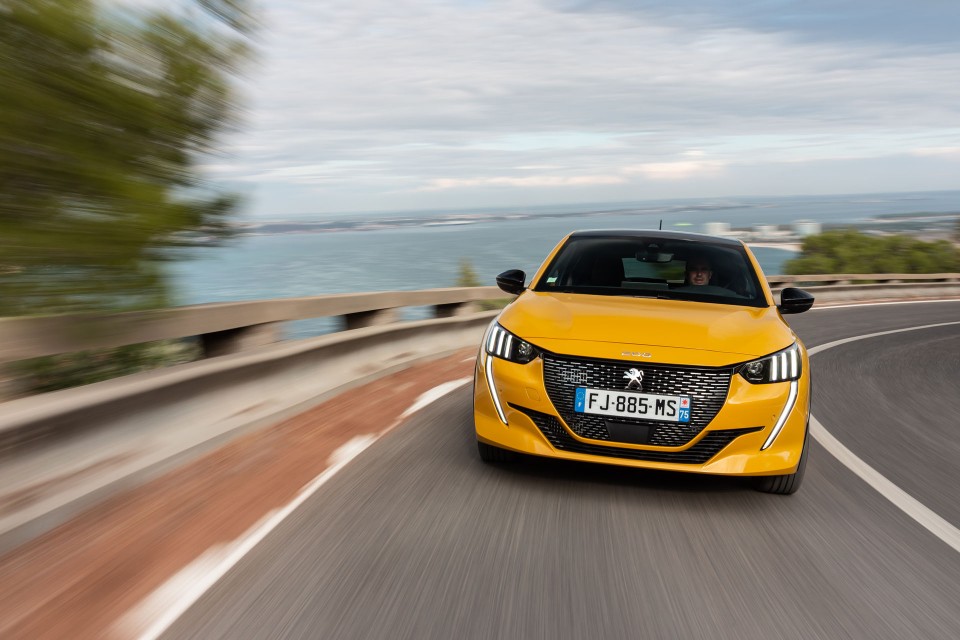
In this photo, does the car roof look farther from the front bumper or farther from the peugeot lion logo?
the peugeot lion logo

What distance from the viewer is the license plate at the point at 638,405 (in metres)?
4.73

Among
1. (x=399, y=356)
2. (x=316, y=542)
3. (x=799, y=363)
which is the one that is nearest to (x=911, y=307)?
(x=399, y=356)

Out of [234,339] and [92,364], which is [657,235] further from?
A: [92,364]

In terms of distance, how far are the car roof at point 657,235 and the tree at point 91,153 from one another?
9.53ft

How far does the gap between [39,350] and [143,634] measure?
189 centimetres

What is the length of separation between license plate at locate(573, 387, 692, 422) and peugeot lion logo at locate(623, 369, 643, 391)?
0.03 metres

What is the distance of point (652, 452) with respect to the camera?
4785mm

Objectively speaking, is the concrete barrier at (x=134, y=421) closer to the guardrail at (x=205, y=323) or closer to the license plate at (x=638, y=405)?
the guardrail at (x=205, y=323)

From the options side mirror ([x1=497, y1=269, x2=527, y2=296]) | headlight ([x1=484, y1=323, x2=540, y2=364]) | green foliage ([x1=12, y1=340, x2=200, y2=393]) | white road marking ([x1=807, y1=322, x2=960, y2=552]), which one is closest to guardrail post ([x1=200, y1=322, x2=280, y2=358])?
green foliage ([x1=12, y1=340, x2=200, y2=393])

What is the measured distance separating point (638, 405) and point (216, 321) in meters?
3.06

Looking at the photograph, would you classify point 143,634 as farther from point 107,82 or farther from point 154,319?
point 107,82

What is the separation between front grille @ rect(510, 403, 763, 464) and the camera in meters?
4.77

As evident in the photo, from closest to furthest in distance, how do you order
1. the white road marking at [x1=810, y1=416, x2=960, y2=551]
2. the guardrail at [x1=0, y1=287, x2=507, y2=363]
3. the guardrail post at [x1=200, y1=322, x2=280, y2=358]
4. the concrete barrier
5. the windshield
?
the concrete barrier → the guardrail at [x1=0, y1=287, x2=507, y2=363] → the white road marking at [x1=810, y1=416, x2=960, y2=551] → the windshield → the guardrail post at [x1=200, y1=322, x2=280, y2=358]

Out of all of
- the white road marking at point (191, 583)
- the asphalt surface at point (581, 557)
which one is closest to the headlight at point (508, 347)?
the asphalt surface at point (581, 557)
